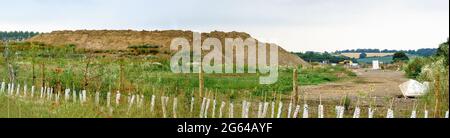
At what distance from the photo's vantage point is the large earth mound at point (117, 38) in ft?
194

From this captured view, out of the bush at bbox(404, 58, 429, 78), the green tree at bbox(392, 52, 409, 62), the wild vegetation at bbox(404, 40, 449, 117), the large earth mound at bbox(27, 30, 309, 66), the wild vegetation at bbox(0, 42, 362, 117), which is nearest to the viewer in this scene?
the wild vegetation at bbox(404, 40, 449, 117)

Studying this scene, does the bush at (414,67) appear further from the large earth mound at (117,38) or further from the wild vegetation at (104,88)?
the large earth mound at (117,38)

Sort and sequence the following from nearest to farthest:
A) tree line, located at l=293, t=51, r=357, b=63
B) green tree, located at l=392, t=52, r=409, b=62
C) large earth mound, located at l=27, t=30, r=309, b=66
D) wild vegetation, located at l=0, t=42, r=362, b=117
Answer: wild vegetation, located at l=0, t=42, r=362, b=117
green tree, located at l=392, t=52, r=409, b=62
tree line, located at l=293, t=51, r=357, b=63
large earth mound, located at l=27, t=30, r=309, b=66

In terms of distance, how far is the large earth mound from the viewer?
194ft

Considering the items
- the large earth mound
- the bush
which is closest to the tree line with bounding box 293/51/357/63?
the large earth mound

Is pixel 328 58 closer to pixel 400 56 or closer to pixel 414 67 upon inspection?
pixel 400 56

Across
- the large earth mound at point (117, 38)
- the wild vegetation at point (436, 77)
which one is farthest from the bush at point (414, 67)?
the large earth mound at point (117, 38)

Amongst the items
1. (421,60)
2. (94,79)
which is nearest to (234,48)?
(421,60)

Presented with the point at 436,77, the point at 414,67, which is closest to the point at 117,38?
the point at 414,67

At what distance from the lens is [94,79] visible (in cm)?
1363

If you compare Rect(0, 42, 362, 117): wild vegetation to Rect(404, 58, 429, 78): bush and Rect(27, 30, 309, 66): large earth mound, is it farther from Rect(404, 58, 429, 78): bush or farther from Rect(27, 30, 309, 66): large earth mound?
Rect(27, 30, 309, 66): large earth mound

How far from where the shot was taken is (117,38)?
6216 centimetres
